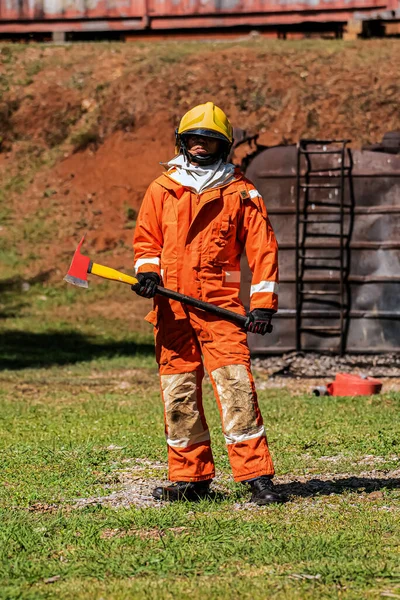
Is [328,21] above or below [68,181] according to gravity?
above

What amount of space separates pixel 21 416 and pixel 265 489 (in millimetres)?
4709

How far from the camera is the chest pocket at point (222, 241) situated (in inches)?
264

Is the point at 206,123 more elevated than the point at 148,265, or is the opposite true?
the point at 206,123

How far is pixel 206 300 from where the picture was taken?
6.72 m

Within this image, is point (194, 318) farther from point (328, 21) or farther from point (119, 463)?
point (328, 21)

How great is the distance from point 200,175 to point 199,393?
127 centimetres

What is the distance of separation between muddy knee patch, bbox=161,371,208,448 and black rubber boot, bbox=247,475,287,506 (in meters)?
0.46

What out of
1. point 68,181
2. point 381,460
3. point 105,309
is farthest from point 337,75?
point 381,460

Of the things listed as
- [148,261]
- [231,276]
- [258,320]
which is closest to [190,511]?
[258,320]

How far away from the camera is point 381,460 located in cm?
805

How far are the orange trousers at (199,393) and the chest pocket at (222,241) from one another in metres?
0.33

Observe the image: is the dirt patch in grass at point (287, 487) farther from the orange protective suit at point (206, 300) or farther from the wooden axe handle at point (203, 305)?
the wooden axe handle at point (203, 305)

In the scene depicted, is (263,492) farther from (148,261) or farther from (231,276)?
(148,261)

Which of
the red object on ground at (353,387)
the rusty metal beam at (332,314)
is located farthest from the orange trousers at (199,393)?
the rusty metal beam at (332,314)
